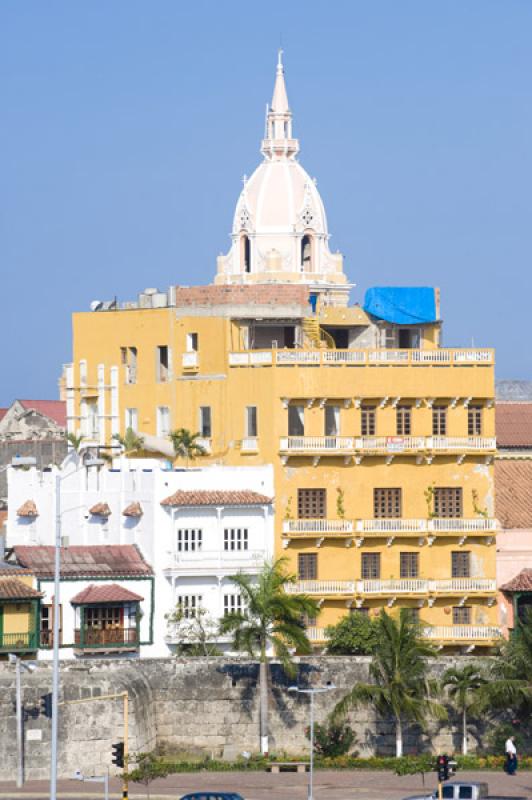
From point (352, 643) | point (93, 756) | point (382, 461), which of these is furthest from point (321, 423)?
point (93, 756)

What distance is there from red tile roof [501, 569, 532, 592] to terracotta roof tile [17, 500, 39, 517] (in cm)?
2009

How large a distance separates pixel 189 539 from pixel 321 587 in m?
6.00

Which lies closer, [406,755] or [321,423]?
[406,755]

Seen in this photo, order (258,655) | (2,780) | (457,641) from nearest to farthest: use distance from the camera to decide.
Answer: (2,780) < (258,655) < (457,641)

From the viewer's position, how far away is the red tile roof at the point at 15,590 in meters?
102

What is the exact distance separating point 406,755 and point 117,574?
13.7 m

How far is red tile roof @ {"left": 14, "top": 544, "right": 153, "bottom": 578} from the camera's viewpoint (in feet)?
344

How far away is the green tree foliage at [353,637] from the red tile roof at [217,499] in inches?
236

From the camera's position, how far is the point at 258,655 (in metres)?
104

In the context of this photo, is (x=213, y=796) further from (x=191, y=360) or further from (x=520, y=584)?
(x=191, y=360)

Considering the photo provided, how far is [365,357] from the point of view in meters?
111

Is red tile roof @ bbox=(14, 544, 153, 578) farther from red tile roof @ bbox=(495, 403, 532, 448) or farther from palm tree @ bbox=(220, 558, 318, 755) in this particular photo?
red tile roof @ bbox=(495, 403, 532, 448)

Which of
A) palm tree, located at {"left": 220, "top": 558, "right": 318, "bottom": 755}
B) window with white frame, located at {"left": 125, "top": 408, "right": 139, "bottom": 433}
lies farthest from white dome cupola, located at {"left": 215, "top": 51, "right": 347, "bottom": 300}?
palm tree, located at {"left": 220, "top": 558, "right": 318, "bottom": 755}

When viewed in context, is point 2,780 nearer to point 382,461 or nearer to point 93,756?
point 93,756
